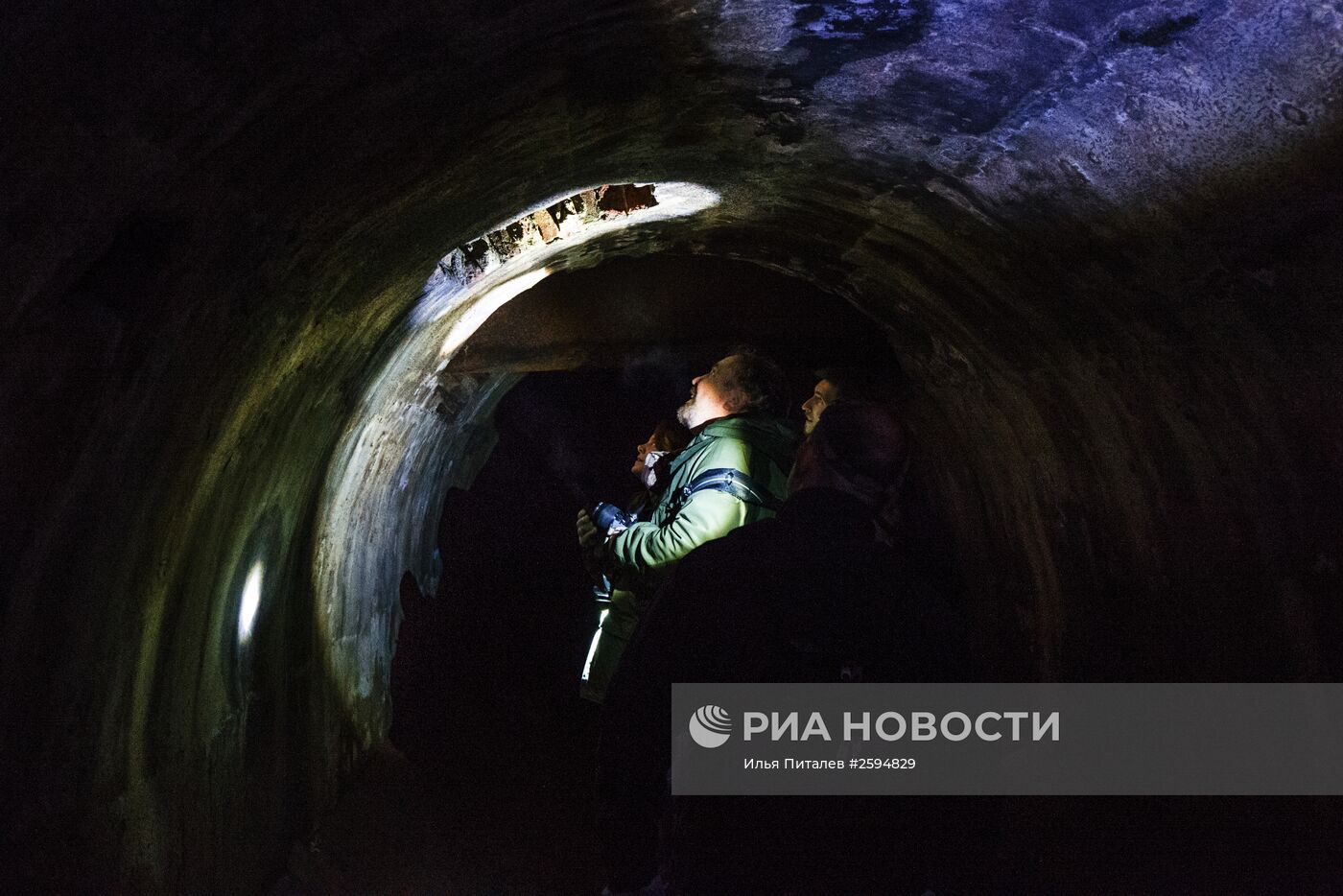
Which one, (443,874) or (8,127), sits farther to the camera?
(443,874)

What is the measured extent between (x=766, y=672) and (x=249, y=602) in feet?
8.31

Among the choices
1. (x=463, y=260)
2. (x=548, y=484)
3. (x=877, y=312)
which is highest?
(x=548, y=484)

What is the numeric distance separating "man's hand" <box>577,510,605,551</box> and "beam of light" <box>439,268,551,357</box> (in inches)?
53.9

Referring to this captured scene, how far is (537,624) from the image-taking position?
10547 mm

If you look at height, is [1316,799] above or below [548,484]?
below

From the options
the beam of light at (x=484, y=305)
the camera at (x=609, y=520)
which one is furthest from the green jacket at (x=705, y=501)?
→ the beam of light at (x=484, y=305)

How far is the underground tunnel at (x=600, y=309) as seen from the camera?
6.22 ft

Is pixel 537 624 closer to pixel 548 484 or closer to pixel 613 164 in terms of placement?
pixel 548 484

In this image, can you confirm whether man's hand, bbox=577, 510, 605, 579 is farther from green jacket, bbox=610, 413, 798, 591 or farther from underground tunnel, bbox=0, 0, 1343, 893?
underground tunnel, bbox=0, 0, 1343, 893

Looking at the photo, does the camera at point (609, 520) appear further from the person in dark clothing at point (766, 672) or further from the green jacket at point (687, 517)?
the person in dark clothing at point (766, 672)

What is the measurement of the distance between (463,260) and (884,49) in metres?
2.50

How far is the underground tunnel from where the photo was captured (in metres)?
1.90

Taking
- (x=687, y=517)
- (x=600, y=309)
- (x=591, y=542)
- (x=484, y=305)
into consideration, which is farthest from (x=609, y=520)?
(x=600, y=309)

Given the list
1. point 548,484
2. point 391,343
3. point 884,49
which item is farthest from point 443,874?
point 548,484
